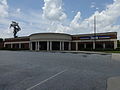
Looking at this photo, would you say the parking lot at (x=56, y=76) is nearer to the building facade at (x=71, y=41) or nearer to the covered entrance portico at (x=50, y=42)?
the building facade at (x=71, y=41)

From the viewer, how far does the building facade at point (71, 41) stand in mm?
50266

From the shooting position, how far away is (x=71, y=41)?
59.2 m

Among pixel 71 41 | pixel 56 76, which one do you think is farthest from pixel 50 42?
pixel 56 76

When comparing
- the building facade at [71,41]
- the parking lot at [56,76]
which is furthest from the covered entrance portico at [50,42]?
the parking lot at [56,76]

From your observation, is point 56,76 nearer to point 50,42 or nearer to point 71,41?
point 50,42

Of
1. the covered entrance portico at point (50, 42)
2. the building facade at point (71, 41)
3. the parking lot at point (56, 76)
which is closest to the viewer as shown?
the parking lot at point (56, 76)

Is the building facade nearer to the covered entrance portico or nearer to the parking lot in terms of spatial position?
the covered entrance portico

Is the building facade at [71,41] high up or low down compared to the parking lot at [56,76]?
up

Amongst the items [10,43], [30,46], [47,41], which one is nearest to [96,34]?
[47,41]

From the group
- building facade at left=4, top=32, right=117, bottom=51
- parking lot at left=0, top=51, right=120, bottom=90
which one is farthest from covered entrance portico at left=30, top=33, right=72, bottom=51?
parking lot at left=0, top=51, right=120, bottom=90

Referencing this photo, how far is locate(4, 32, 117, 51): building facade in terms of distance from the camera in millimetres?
50266

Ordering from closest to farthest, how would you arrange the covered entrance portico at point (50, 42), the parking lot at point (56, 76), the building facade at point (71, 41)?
the parking lot at point (56, 76), the building facade at point (71, 41), the covered entrance portico at point (50, 42)

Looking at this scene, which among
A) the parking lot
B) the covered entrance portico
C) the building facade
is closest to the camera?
the parking lot

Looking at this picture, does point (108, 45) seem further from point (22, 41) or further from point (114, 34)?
point (22, 41)
